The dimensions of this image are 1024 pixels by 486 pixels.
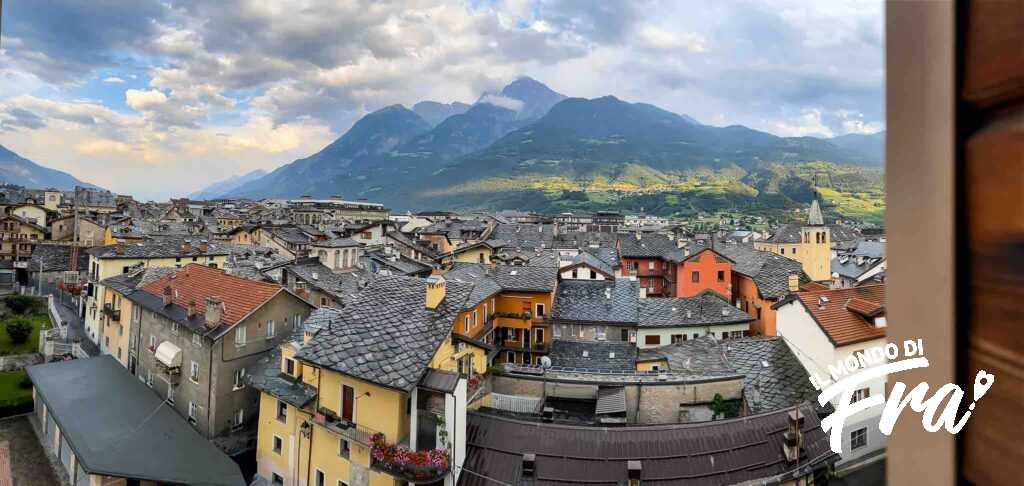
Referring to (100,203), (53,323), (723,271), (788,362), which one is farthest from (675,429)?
(100,203)

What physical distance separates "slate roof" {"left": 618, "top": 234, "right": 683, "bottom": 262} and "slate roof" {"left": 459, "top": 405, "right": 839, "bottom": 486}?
3129 centimetres

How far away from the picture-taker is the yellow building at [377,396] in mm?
12516

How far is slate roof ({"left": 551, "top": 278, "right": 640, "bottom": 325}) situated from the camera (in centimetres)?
2652

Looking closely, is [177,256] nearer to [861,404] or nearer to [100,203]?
[861,404]

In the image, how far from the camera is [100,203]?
78312mm

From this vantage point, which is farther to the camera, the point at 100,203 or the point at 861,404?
the point at 100,203

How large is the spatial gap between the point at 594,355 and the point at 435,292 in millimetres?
11487

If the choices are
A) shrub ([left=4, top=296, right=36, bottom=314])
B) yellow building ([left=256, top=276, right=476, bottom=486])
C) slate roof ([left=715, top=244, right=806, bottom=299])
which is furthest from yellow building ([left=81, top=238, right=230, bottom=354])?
slate roof ([left=715, top=244, right=806, bottom=299])

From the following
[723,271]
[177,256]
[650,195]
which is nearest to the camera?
[177,256]

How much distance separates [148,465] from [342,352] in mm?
8773

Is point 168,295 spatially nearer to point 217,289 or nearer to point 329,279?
point 217,289

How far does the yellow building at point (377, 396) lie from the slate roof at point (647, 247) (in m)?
31.8

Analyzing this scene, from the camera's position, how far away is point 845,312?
18.7 meters

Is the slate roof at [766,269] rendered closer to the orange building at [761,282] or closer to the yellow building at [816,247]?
the orange building at [761,282]
